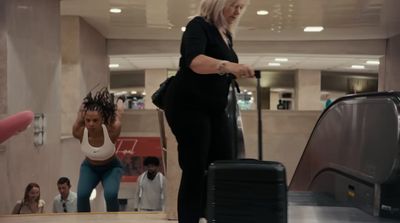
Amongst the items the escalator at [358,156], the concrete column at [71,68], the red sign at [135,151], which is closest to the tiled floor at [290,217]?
the escalator at [358,156]

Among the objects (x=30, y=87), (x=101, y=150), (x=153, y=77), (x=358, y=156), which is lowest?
(x=101, y=150)

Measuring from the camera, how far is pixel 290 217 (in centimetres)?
257

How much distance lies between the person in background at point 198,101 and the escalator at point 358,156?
3.04 feet

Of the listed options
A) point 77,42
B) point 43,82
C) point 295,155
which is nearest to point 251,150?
point 295,155

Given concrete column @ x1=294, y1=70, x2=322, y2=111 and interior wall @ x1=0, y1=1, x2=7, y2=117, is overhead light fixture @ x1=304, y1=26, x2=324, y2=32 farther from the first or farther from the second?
interior wall @ x1=0, y1=1, x2=7, y2=117

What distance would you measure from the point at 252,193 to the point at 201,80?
0.71 meters

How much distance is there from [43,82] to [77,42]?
2.77m

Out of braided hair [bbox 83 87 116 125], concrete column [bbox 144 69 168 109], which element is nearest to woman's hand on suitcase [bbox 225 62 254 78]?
braided hair [bbox 83 87 116 125]

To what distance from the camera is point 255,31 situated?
12508 mm

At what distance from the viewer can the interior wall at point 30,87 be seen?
633cm

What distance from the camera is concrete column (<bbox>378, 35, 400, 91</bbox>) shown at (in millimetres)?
13377

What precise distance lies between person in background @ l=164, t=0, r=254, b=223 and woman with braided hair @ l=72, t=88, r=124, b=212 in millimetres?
2292

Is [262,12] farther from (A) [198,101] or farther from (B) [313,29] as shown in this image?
(A) [198,101]

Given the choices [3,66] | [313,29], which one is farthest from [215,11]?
[313,29]
